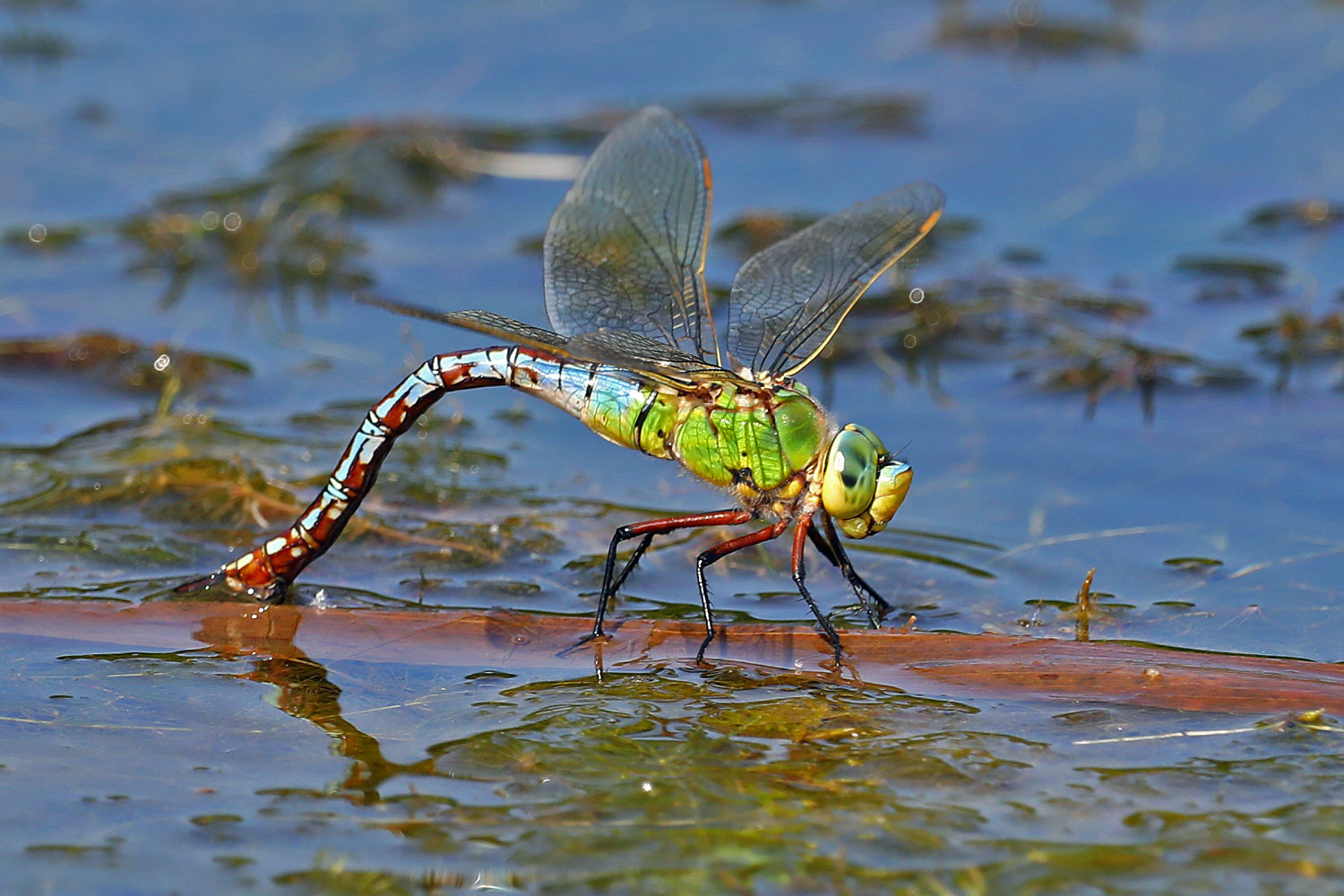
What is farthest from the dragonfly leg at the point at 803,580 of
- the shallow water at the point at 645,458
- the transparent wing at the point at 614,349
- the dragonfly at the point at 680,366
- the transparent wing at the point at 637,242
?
the transparent wing at the point at 637,242

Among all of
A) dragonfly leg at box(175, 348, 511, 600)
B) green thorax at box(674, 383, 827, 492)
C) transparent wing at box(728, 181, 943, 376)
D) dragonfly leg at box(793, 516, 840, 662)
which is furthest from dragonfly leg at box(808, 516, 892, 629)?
dragonfly leg at box(175, 348, 511, 600)

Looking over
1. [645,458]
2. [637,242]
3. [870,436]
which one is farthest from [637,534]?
[645,458]

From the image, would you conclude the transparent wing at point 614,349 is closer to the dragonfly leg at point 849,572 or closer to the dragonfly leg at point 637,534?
the dragonfly leg at point 637,534

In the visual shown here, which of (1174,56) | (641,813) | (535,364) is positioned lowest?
(641,813)

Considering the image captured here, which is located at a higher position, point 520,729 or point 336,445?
point 336,445

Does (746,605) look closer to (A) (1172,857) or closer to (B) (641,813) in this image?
(B) (641,813)

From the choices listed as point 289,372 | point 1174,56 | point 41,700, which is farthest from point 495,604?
point 1174,56
